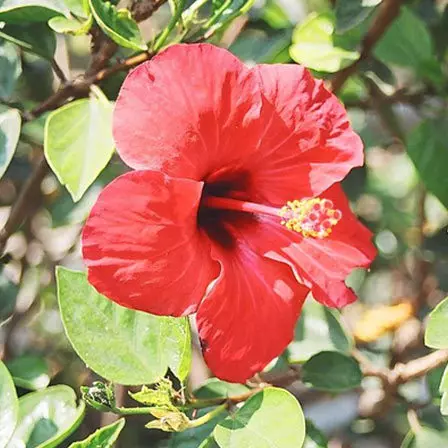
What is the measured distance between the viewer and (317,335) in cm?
133

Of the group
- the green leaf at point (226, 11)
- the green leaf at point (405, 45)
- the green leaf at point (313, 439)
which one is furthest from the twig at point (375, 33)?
the green leaf at point (313, 439)

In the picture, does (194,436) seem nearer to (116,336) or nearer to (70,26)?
(116,336)

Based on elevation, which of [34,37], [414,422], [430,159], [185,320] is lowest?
[414,422]

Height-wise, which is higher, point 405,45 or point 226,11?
point 226,11

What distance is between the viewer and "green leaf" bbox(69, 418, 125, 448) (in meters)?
0.94

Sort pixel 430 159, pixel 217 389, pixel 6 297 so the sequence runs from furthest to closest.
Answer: pixel 430 159 → pixel 6 297 → pixel 217 389

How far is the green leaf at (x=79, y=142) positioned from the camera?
1061 mm

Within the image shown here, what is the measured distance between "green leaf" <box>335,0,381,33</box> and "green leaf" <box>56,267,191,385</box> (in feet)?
1.53

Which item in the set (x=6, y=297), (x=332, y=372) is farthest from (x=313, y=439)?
(x=6, y=297)

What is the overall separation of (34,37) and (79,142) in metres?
0.20

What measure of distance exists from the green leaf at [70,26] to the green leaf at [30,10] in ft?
0.06

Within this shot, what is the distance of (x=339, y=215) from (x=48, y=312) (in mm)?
895

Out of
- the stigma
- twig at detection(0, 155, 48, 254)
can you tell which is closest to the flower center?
the stigma

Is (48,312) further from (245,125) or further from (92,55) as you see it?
(245,125)
